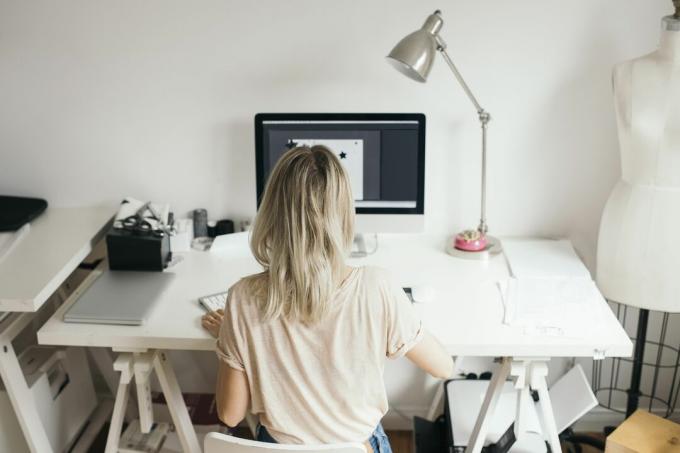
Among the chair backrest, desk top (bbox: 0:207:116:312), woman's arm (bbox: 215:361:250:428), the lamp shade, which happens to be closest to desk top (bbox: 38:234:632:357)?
desk top (bbox: 0:207:116:312)

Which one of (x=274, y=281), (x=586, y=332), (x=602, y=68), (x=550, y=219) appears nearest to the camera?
(x=274, y=281)

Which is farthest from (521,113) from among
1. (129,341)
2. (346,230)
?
(129,341)

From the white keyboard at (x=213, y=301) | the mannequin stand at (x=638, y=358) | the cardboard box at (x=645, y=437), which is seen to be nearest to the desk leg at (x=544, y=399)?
the cardboard box at (x=645, y=437)

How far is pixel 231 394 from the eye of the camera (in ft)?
5.20

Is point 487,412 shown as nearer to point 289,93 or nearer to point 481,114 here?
point 481,114

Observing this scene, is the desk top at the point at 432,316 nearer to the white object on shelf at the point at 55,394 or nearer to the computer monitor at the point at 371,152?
the computer monitor at the point at 371,152

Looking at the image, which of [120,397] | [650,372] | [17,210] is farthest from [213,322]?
[650,372]

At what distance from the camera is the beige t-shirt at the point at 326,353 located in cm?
148

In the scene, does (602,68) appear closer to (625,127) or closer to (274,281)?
(625,127)

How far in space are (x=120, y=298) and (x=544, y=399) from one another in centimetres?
114

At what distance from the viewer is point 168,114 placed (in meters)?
2.32

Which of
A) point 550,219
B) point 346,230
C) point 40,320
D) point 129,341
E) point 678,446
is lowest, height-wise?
point 678,446

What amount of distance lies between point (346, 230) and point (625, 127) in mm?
939

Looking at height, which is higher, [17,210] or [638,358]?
[17,210]
